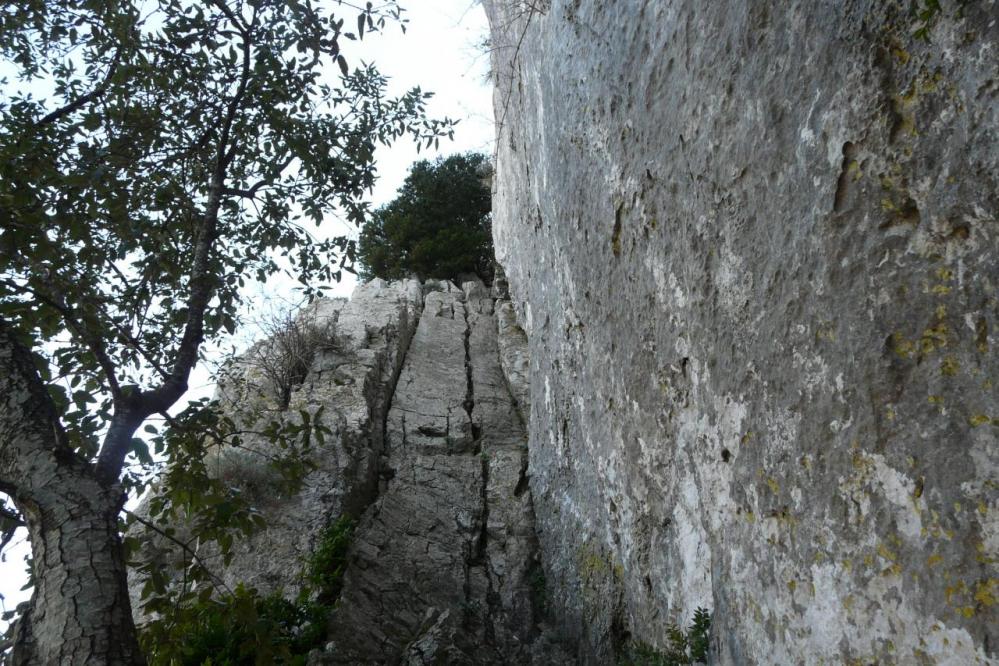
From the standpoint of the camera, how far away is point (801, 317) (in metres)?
2.54

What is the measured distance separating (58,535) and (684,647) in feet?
9.38

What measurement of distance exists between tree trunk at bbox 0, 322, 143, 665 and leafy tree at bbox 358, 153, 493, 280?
15.6 meters

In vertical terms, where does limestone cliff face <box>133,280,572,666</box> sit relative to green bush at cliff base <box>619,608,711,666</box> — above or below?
above

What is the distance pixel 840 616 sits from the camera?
7.72 feet

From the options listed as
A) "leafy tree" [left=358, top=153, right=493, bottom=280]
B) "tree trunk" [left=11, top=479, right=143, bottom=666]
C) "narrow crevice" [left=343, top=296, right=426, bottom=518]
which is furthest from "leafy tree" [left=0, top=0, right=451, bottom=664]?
"leafy tree" [left=358, top=153, right=493, bottom=280]

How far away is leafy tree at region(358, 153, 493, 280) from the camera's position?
19.4 metres

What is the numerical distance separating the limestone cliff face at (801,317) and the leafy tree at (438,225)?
1455 centimetres

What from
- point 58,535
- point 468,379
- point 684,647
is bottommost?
point 684,647

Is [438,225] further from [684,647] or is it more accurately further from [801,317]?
[801,317]

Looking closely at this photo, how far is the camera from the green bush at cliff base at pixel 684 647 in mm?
3508

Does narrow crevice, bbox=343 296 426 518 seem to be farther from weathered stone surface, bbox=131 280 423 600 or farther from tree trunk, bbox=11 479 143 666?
tree trunk, bbox=11 479 143 666

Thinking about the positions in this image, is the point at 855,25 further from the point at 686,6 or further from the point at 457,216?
the point at 457,216

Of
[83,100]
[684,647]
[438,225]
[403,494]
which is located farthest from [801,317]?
[438,225]

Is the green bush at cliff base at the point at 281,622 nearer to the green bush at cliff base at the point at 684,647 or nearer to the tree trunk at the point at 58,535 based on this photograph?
the tree trunk at the point at 58,535
